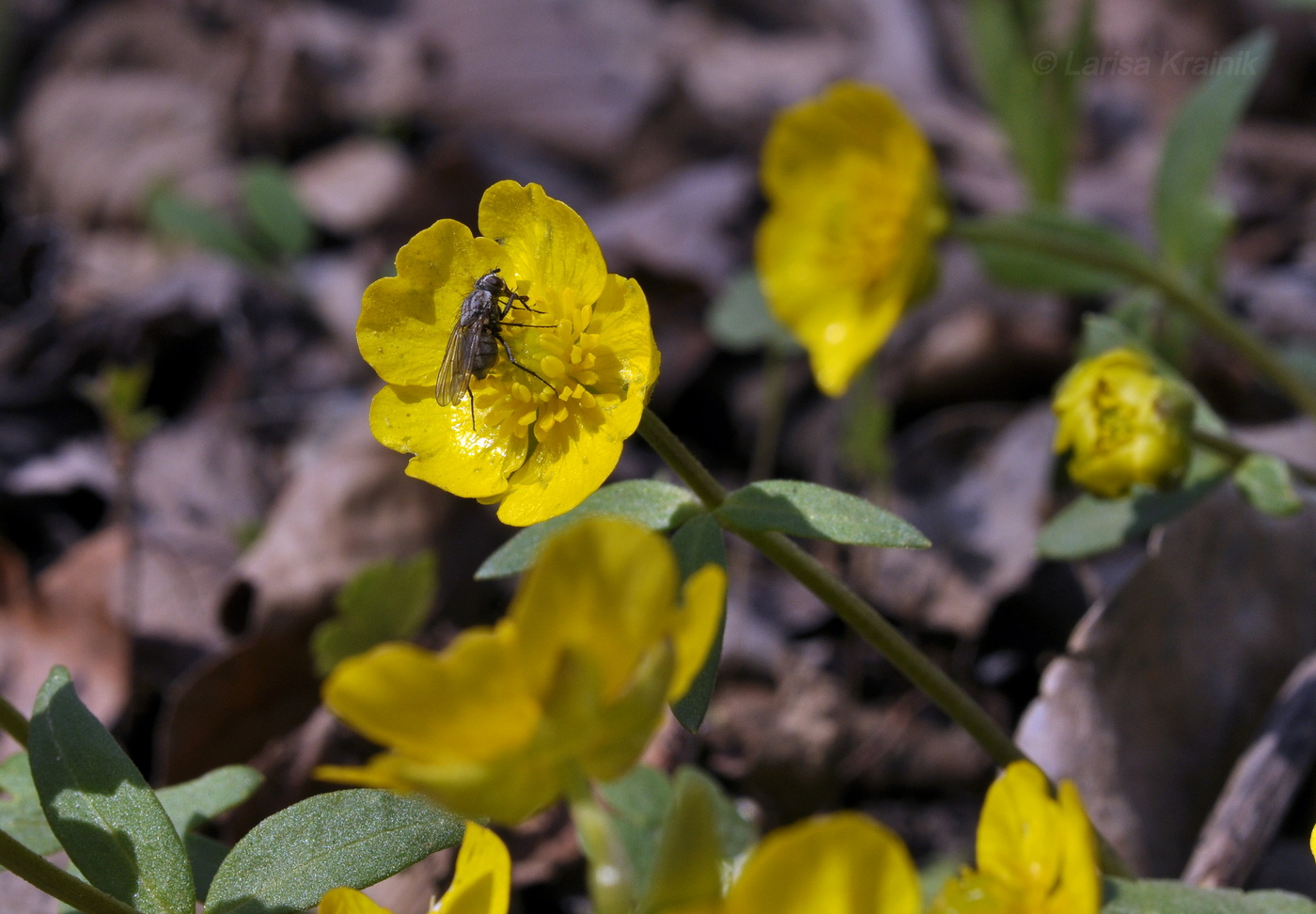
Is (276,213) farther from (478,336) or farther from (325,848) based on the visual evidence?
(325,848)

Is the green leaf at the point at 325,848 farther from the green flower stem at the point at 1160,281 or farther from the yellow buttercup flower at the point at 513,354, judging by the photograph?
the green flower stem at the point at 1160,281

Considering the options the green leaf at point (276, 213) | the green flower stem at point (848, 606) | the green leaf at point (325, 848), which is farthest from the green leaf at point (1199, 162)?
the green leaf at point (276, 213)

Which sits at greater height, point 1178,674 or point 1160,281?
point 1160,281

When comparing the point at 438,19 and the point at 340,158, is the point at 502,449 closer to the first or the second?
the point at 340,158

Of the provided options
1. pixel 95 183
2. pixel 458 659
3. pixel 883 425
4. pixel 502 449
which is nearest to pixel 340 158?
pixel 95 183

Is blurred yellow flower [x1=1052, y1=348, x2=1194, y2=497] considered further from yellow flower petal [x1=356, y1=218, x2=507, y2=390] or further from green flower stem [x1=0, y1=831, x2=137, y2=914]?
green flower stem [x1=0, y1=831, x2=137, y2=914]

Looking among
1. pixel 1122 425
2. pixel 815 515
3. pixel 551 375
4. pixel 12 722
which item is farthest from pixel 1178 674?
pixel 12 722

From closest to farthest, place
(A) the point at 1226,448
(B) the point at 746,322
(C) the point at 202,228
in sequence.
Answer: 1. (A) the point at 1226,448
2. (B) the point at 746,322
3. (C) the point at 202,228

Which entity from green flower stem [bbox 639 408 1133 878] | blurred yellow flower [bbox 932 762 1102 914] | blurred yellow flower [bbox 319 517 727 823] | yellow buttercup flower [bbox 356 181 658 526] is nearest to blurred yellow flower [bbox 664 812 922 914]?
blurred yellow flower [bbox 319 517 727 823]
